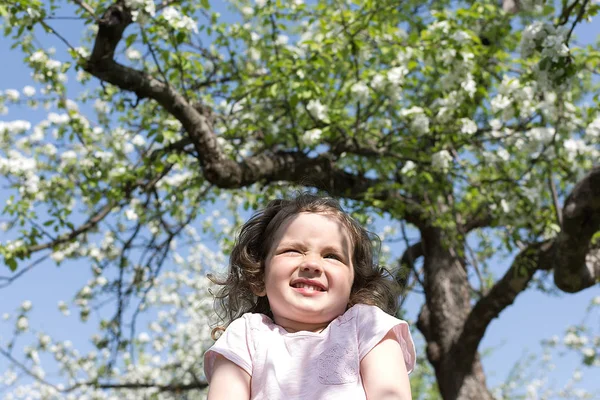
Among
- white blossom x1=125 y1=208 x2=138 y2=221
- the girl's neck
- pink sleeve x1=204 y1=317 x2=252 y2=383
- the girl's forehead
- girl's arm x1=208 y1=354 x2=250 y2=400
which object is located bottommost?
girl's arm x1=208 y1=354 x2=250 y2=400

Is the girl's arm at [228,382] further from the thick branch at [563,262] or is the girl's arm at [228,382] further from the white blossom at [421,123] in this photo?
the white blossom at [421,123]

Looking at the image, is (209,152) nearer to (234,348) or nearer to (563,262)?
(563,262)

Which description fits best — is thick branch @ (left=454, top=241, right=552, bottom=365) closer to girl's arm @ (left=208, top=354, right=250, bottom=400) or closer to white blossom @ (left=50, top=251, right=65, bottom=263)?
white blossom @ (left=50, top=251, right=65, bottom=263)

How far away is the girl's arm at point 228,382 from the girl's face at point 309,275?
18cm

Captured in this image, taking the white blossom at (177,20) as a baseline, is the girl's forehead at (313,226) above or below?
below

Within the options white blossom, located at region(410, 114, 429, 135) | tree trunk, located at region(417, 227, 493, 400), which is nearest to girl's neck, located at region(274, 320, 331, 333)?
white blossom, located at region(410, 114, 429, 135)

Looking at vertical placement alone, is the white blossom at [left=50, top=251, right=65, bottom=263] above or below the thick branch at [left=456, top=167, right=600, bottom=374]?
above

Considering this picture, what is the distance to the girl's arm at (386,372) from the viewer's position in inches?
61.5

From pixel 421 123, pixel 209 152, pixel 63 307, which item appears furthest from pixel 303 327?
pixel 63 307

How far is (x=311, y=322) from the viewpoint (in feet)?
5.76

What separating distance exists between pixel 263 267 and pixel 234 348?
0.36 m

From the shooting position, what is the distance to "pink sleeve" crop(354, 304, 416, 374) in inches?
64.2

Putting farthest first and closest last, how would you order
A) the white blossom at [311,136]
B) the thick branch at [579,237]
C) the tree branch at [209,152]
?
the white blossom at [311,136] < the tree branch at [209,152] < the thick branch at [579,237]

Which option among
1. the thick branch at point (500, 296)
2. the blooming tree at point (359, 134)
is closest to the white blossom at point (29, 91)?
the blooming tree at point (359, 134)
